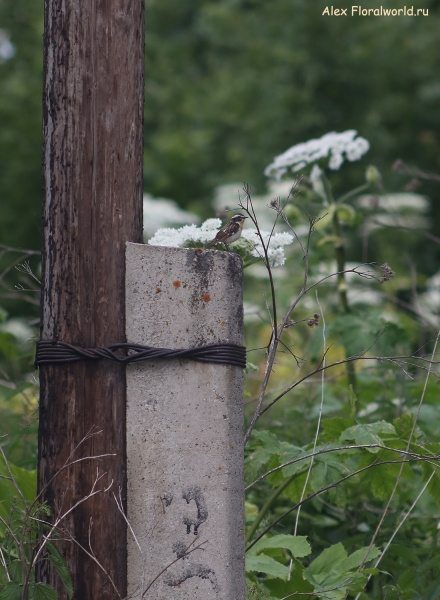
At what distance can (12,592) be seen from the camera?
6.72 feet

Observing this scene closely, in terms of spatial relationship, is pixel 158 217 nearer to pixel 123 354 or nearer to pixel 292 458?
pixel 292 458

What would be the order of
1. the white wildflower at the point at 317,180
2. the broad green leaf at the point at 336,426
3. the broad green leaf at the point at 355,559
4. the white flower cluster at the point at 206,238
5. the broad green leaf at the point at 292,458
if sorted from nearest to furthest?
the broad green leaf at the point at 355,559
the broad green leaf at the point at 292,458
the white flower cluster at the point at 206,238
the broad green leaf at the point at 336,426
the white wildflower at the point at 317,180

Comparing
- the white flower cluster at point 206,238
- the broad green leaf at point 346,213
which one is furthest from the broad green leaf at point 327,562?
the broad green leaf at point 346,213

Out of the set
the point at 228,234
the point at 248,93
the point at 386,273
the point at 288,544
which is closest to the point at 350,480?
the point at 288,544

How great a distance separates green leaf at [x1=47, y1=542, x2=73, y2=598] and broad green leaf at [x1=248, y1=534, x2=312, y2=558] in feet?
2.56

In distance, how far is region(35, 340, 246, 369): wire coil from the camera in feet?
7.07

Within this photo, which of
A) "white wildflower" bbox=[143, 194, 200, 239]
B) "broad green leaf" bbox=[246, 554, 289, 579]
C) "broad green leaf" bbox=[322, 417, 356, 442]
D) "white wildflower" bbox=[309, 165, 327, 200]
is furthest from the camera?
"white wildflower" bbox=[143, 194, 200, 239]

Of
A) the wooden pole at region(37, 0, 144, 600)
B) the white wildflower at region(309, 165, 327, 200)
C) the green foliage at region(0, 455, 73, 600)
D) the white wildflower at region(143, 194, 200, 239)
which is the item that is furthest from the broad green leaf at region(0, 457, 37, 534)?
the white wildflower at region(143, 194, 200, 239)

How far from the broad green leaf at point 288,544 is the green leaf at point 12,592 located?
0.86 m

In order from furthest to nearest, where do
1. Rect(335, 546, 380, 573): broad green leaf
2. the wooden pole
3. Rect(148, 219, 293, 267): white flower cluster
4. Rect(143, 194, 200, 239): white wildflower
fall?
1. Rect(143, 194, 200, 239): white wildflower
2. Rect(148, 219, 293, 267): white flower cluster
3. Rect(335, 546, 380, 573): broad green leaf
4. the wooden pole

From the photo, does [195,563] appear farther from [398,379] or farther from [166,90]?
[166,90]

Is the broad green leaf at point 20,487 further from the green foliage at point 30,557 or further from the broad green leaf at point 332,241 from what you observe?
the broad green leaf at point 332,241

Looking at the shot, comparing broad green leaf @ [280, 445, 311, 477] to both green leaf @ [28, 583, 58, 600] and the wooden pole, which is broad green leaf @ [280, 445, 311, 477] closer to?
the wooden pole

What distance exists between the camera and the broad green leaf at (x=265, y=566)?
2457 mm
